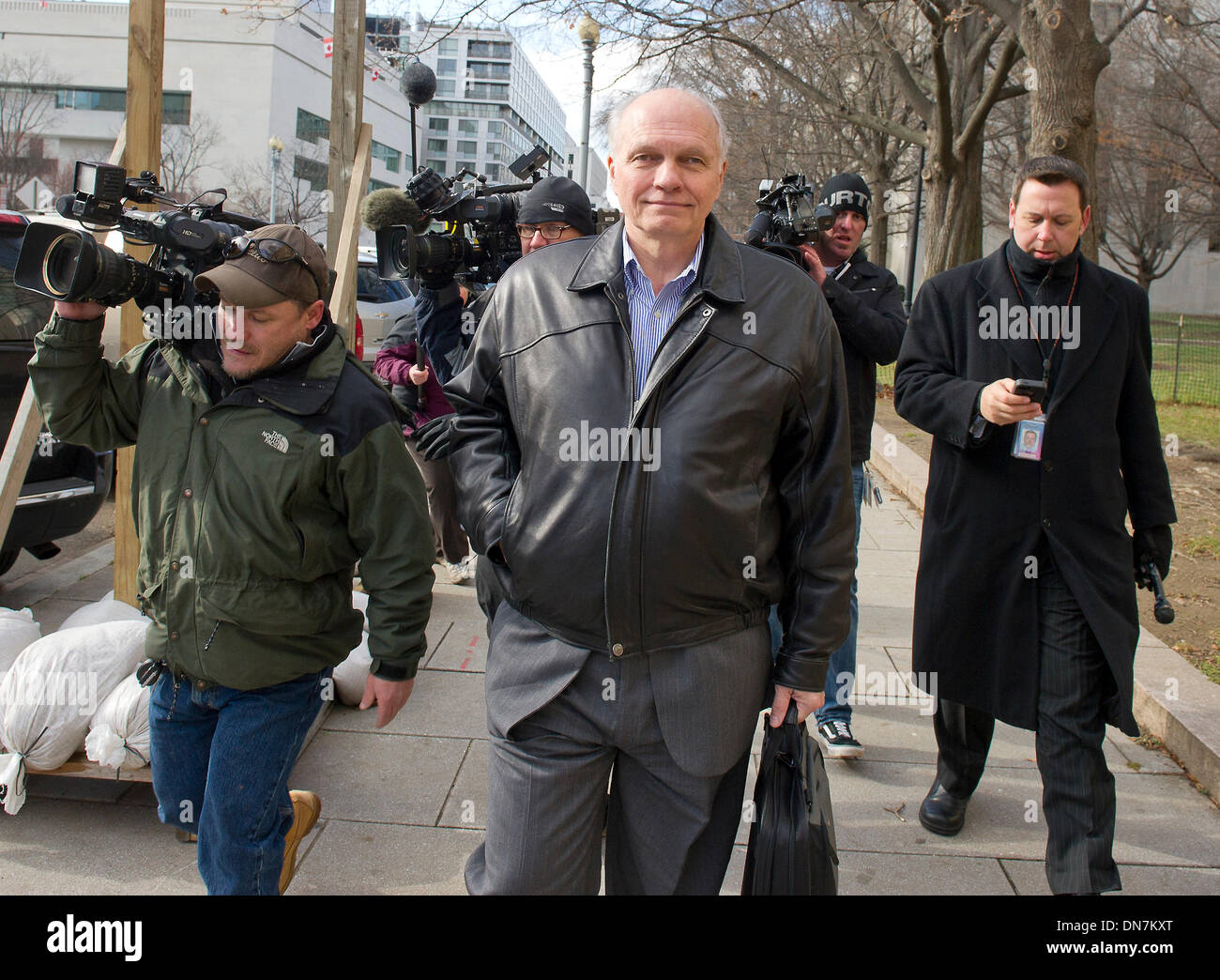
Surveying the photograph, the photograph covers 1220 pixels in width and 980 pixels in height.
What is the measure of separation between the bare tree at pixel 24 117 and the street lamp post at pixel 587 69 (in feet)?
64.1

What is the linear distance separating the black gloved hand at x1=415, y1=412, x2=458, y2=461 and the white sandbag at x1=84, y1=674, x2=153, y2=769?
1.41m

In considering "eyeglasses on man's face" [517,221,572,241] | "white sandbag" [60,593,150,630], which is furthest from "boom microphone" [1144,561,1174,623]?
"white sandbag" [60,593,150,630]

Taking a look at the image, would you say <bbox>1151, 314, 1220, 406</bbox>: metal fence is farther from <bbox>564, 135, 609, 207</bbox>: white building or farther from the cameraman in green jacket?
the cameraman in green jacket

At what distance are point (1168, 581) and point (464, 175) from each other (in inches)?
199

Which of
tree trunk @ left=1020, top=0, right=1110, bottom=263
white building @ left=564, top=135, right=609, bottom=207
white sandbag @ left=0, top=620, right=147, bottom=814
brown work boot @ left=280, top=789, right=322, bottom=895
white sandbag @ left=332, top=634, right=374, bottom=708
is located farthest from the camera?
tree trunk @ left=1020, top=0, right=1110, bottom=263

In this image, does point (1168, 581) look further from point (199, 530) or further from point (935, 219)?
point (935, 219)

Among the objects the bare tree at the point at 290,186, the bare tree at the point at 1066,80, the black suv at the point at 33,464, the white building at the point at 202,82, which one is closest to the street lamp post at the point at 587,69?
the bare tree at the point at 1066,80

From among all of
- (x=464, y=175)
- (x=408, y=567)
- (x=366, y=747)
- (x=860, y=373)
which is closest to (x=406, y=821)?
(x=366, y=747)

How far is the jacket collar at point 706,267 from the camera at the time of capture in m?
2.23

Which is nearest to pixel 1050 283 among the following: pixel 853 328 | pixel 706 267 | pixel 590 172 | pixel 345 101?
pixel 853 328

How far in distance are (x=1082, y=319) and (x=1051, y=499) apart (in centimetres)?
56

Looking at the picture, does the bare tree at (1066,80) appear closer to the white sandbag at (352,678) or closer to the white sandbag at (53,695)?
the white sandbag at (352,678)

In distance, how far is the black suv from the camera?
17.9ft

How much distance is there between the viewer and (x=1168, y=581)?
6.80m
